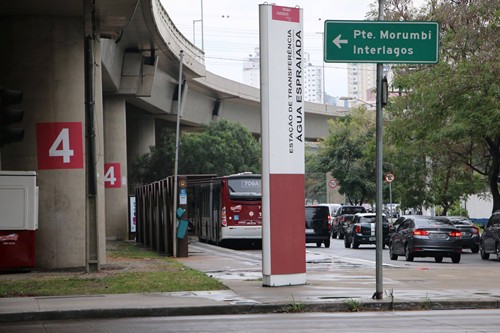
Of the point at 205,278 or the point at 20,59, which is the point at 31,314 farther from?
the point at 20,59

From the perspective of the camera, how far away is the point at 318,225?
4200 centimetres

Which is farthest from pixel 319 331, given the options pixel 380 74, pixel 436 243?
pixel 436 243

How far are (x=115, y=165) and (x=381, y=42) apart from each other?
107 ft

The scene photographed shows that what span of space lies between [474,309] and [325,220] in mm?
26822

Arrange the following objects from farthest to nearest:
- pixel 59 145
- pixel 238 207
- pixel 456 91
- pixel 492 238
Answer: pixel 238 207
pixel 456 91
pixel 492 238
pixel 59 145

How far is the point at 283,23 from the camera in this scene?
17500 mm

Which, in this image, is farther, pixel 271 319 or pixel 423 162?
pixel 423 162

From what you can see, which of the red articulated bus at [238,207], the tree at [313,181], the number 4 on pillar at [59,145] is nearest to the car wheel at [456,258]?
the red articulated bus at [238,207]

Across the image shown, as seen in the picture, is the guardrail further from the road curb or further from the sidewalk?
the road curb

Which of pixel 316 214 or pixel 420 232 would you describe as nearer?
pixel 420 232

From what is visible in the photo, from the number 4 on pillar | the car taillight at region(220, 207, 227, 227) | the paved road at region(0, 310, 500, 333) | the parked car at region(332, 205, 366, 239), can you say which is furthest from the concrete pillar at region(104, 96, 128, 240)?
the paved road at region(0, 310, 500, 333)

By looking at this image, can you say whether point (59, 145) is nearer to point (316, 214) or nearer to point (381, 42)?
point (381, 42)

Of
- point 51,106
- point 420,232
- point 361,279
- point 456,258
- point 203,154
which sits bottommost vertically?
point 456,258

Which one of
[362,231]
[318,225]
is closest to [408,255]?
[362,231]
